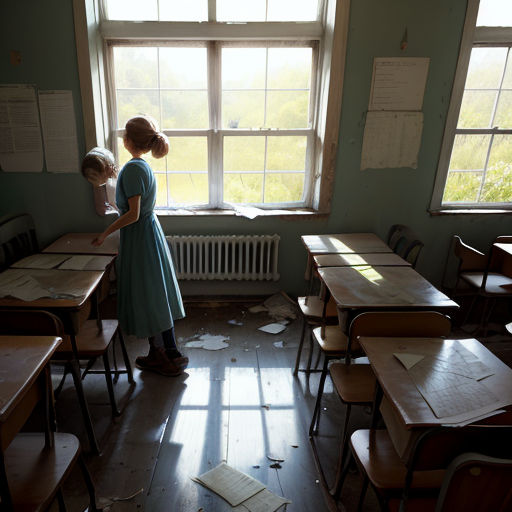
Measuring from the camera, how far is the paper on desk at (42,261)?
8.25 feet

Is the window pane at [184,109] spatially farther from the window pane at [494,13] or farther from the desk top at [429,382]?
the desk top at [429,382]

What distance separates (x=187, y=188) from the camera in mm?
3719

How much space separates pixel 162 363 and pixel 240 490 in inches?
43.5

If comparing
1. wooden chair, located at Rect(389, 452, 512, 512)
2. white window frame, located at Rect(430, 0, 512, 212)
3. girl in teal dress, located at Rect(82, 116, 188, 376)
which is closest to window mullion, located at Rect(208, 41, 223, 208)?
girl in teal dress, located at Rect(82, 116, 188, 376)

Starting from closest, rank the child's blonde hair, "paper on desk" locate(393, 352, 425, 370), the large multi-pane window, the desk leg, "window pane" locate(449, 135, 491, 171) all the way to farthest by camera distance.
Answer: "paper on desk" locate(393, 352, 425, 370), the desk leg, the child's blonde hair, the large multi-pane window, "window pane" locate(449, 135, 491, 171)

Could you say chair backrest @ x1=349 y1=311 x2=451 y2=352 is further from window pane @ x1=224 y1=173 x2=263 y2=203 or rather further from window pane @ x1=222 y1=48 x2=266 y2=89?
window pane @ x1=222 y1=48 x2=266 y2=89

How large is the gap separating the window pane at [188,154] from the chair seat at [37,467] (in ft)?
8.51

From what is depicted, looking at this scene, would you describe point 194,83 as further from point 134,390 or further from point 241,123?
point 134,390

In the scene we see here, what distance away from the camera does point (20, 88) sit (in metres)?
3.13

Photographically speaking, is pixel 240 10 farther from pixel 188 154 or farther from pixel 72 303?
pixel 72 303

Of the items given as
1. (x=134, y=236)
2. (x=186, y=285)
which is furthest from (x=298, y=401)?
(x=186, y=285)

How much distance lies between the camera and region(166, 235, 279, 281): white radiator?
359cm

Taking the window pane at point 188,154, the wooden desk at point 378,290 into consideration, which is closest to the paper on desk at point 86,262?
the window pane at point 188,154

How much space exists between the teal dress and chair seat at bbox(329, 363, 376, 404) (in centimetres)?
115
